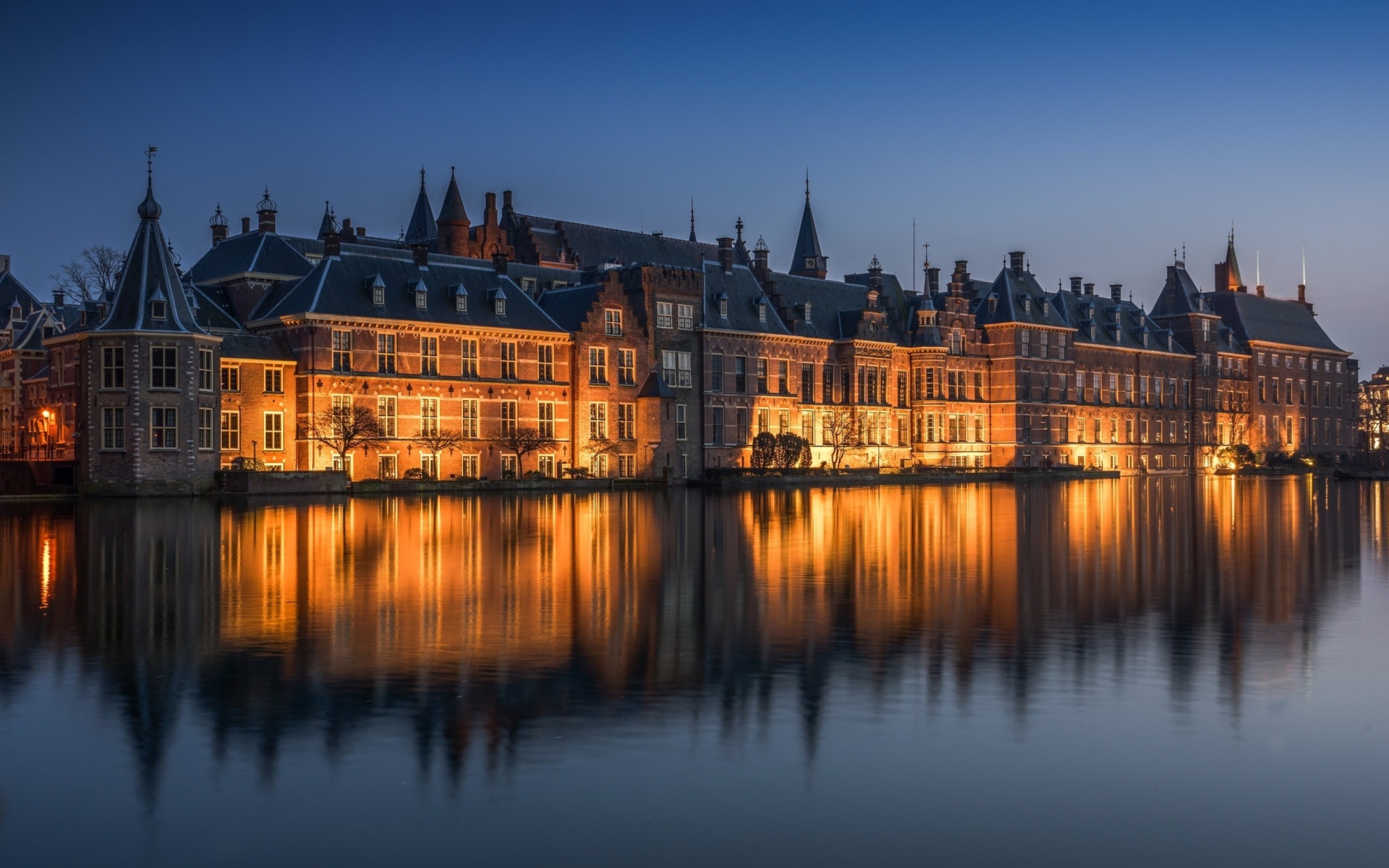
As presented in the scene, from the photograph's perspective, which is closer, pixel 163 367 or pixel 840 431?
pixel 163 367

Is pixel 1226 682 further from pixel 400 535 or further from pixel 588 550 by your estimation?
pixel 400 535

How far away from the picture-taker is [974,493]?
2454 inches

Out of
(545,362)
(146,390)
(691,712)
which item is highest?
(545,362)

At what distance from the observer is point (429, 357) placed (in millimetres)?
64500

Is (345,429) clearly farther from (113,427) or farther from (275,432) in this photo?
(113,427)

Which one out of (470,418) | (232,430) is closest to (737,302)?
(470,418)

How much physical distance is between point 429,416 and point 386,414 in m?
2.18

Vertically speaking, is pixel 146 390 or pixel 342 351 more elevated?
pixel 342 351

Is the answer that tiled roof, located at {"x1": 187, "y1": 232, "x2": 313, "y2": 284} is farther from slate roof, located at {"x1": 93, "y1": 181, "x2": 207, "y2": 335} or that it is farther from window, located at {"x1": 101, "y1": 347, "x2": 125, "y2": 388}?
window, located at {"x1": 101, "y1": 347, "x2": 125, "y2": 388}

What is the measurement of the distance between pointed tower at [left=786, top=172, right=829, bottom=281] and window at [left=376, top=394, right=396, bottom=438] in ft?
142

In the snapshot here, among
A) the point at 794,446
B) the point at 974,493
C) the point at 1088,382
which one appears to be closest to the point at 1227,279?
the point at 1088,382

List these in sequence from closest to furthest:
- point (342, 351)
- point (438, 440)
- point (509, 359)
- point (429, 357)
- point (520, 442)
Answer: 1. point (342, 351)
2. point (438, 440)
3. point (429, 357)
4. point (520, 442)
5. point (509, 359)

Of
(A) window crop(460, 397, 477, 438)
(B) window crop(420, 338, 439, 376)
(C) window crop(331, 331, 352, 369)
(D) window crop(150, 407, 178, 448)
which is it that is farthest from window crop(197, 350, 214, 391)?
(A) window crop(460, 397, 477, 438)

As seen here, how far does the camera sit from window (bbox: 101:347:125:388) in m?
53.9
